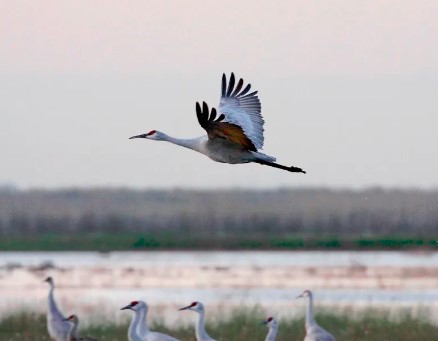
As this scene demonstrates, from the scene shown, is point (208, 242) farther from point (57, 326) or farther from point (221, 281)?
point (57, 326)

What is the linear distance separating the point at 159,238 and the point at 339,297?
17.4 m

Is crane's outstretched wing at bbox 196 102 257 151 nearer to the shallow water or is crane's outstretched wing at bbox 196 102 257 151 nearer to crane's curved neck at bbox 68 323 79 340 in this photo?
crane's curved neck at bbox 68 323 79 340

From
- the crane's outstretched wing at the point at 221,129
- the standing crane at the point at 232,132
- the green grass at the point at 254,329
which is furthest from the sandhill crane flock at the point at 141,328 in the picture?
the crane's outstretched wing at the point at 221,129

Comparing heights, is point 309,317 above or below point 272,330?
above

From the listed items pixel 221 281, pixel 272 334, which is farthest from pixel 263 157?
pixel 221 281

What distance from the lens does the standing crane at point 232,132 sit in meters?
12.1

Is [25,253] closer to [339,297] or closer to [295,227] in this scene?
[295,227]

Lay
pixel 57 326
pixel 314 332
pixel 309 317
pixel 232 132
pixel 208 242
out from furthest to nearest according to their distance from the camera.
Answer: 1. pixel 208 242
2. pixel 309 317
3. pixel 57 326
4. pixel 314 332
5. pixel 232 132

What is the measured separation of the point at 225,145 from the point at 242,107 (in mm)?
1533

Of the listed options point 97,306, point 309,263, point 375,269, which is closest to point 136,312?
point 97,306

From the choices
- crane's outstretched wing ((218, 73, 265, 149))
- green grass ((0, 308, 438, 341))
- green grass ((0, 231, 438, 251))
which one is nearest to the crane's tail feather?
crane's outstretched wing ((218, 73, 265, 149))

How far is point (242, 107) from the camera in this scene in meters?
13.9

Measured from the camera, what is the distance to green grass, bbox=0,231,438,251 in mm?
34188

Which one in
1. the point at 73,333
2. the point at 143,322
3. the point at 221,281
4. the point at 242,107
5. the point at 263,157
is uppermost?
the point at 242,107
